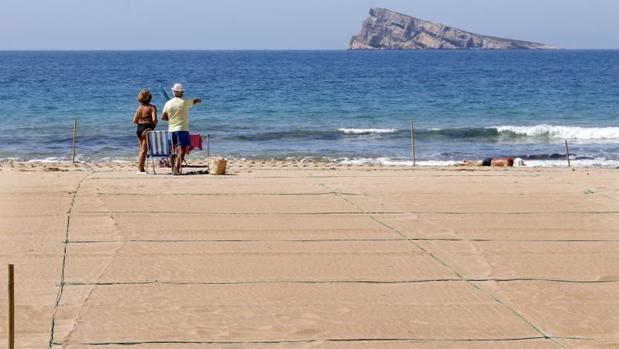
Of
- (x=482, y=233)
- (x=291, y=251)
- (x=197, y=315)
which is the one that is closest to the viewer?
(x=197, y=315)

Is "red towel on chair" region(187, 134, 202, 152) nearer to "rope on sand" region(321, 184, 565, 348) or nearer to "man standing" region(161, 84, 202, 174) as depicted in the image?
"man standing" region(161, 84, 202, 174)

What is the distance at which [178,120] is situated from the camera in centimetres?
1427

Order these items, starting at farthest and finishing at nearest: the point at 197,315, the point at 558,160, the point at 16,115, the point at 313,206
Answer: the point at 16,115 < the point at 558,160 < the point at 313,206 < the point at 197,315

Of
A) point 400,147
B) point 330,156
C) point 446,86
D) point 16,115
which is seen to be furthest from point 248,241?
point 446,86

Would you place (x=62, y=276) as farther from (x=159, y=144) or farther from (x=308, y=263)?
(x=159, y=144)

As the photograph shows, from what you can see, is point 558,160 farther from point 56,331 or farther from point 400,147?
point 56,331

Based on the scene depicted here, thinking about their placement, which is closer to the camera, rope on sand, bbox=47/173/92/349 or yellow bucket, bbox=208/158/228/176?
rope on sand, bbox=47/173/92/349

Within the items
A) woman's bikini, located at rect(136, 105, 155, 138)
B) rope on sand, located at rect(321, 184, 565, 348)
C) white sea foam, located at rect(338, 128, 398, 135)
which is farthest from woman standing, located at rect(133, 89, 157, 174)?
white sea foam, located at rect(338, 128, 398, 135)

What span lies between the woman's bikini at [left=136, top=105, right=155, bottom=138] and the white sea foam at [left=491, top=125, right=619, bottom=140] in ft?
53.8

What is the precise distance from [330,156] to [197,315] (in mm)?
15895

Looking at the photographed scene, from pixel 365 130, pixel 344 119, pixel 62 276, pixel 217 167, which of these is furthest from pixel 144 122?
pixel 344 119

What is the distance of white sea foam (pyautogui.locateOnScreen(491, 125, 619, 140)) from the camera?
28.3 meters

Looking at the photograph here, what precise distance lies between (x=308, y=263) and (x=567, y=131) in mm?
21944

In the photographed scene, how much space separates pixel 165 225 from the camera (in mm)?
10219
